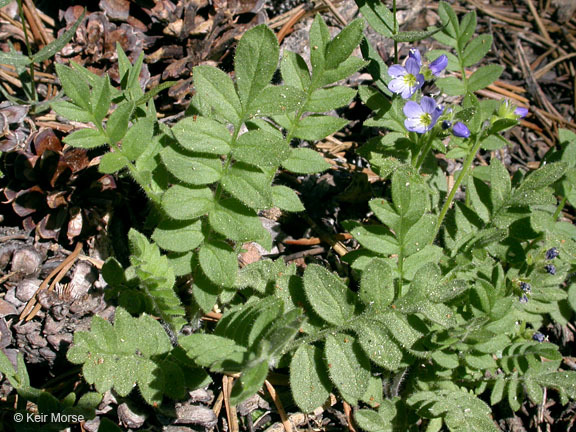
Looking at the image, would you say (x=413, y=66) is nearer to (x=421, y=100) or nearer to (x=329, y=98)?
(x=421, y=100)

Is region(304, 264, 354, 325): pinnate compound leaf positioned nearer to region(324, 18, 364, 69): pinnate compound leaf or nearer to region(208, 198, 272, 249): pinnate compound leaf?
region(208, 198, 272, 249): pinnate compound leaf

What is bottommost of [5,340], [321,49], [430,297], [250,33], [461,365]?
[461,365]

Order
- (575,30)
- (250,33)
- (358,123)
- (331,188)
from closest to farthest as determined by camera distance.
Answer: (250,33) < (331,188) < (358,123) < (575,30)

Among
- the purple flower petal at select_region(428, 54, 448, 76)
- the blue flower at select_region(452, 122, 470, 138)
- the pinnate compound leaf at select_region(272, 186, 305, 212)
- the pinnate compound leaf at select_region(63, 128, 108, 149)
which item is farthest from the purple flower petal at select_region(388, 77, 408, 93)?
the pinnate compound leaf at select_region(63, 128, 108, 149)

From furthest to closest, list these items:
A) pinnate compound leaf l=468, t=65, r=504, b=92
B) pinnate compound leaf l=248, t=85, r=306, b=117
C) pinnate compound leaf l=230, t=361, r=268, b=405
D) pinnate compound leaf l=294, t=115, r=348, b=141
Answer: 1. pinnate compound leaf l=468, t=65, r=504, b=92
2. pinnate compound leaf l=294, t=115, r=348, b=141
3. pinnate compound leaf l=248, t=85, r=306, b=117
4. pinnate compound leaf l=230, t=361, r=268, b=405

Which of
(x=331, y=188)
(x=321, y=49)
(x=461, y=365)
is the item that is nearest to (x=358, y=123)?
(x=331, y=188)

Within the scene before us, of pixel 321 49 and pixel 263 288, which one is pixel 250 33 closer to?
pixel 321 49

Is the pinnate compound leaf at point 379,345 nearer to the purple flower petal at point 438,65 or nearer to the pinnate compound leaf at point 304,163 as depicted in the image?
the pinnate compound leaf at point 304,163

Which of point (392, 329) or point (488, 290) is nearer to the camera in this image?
point (392, 329)

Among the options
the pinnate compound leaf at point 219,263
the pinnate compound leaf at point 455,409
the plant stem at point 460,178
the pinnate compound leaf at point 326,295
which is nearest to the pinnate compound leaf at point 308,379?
the pinnate compound leaf at point 326,295
